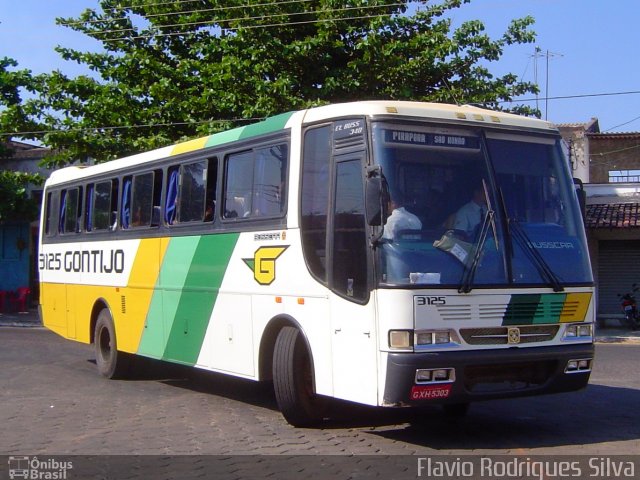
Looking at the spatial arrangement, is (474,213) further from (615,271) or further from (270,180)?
(615,271)

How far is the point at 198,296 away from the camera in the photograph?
1090cm

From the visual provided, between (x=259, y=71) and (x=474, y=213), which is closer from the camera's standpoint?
(x=474, y=213)

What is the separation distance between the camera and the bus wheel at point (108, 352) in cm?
1330

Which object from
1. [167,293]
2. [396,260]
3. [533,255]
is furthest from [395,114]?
[167,293]

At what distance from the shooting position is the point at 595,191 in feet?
85.6

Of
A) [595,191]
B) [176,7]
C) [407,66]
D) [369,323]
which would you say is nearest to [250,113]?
[407,66]

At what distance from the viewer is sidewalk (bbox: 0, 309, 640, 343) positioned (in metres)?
21.8

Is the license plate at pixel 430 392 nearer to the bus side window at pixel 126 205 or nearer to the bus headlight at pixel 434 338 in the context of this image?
the bus headlight at pixel 434 338

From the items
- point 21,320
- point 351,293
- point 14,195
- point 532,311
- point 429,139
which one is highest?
point 14,195

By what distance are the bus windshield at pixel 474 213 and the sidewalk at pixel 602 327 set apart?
46.1 feet

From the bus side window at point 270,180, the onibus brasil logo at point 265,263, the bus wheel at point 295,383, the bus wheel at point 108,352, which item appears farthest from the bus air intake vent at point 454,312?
the bus wheel at point 108,352

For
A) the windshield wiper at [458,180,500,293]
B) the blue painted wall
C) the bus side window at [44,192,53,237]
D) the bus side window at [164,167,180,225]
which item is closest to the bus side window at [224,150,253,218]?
the bus side window at [164,167,180,225]

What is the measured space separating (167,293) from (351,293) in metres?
4.29
